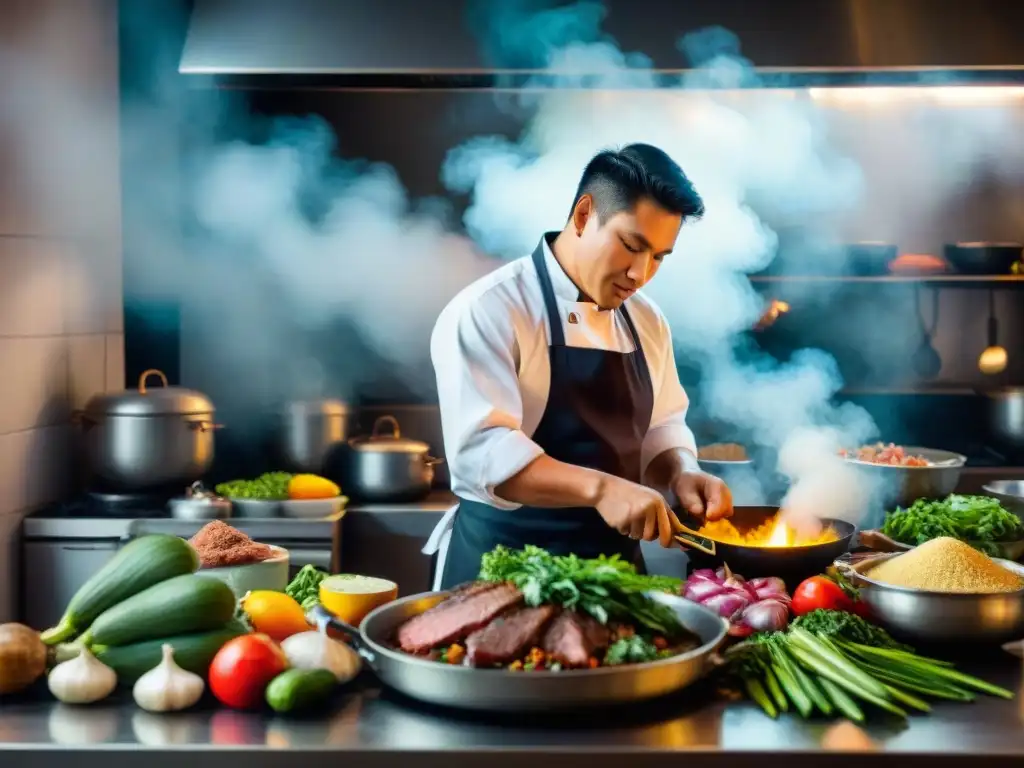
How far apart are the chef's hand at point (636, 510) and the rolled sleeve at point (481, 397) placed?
222 millimetres

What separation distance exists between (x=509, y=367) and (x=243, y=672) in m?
1.16

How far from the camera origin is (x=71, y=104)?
13.4 ft

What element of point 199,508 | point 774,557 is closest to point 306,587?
point 774,557

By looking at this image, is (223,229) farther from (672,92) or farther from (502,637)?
(502,637)

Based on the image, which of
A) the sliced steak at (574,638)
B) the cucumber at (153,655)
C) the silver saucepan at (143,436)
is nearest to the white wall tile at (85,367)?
the silver saucepan at (143,436)

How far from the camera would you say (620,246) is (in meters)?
2.57

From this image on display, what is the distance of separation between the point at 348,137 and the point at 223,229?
69 cm

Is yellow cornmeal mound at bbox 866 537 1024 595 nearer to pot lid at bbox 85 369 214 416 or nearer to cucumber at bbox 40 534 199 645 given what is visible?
cucumber at bbox 40 534 199 645

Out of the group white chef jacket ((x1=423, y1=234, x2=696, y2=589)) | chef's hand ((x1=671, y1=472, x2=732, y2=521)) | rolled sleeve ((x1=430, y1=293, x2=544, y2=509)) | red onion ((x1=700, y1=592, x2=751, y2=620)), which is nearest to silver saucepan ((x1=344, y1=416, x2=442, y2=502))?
white chef jacket ((x1=423, y1=234, x2=696, y2=589))

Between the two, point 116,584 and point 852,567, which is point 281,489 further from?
point 852,567

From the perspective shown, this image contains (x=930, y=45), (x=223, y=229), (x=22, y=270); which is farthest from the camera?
(x=223, y=229)

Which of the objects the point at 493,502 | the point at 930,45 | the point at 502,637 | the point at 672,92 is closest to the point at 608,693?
the point at 502,637

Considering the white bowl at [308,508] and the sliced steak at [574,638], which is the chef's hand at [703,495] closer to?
the sliced steak at [574,638]

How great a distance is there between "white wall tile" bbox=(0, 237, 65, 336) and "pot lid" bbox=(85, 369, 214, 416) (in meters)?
0.34
